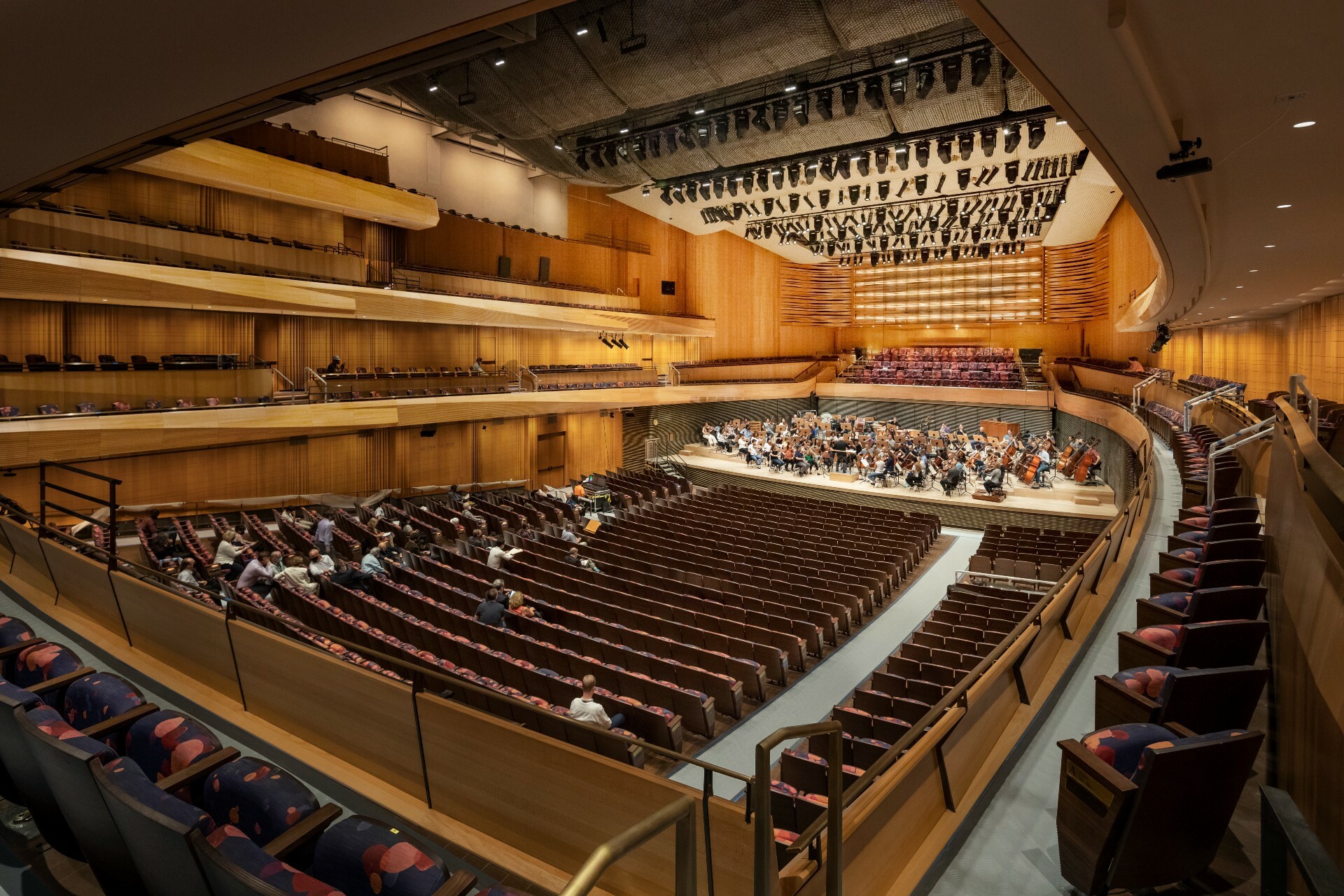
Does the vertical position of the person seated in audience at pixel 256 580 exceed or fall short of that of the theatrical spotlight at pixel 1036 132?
it falls short

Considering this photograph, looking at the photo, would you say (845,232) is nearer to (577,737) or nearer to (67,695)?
(577,737)

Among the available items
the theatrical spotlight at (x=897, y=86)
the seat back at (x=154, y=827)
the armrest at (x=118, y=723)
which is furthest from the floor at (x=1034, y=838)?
the theatrical spotlight at (x=897, y=86)

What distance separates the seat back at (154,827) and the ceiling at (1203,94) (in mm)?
3496

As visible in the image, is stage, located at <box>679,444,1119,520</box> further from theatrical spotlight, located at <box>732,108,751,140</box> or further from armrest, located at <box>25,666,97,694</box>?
armrest, located at <box>25,666,97,694</box>

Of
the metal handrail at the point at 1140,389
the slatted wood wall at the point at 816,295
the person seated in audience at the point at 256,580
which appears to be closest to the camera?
the person seated in audience at the point at 256,580

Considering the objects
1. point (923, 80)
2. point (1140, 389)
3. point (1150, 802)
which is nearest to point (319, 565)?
point (1150, 802)

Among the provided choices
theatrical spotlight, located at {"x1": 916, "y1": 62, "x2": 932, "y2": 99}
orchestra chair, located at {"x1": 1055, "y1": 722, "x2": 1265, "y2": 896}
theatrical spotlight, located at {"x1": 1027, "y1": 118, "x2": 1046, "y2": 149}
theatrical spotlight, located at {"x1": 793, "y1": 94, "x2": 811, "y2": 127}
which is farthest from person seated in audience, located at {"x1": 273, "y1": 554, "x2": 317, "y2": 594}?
theatrical spotlight, located at {"x1": 1027, "y1": 118, "x2": 1046, "y2": 149}

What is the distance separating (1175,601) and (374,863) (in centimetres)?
369

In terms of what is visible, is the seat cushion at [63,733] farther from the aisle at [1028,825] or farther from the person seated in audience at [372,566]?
the person seated in audience at [372,566]

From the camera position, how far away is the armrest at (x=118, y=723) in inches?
92.7

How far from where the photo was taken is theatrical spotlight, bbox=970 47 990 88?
9663 mm

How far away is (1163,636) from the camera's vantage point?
2977 mm

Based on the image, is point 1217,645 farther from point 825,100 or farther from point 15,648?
point 825,100

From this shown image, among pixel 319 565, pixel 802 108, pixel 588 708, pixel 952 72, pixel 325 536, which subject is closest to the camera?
pixel 588 708
